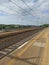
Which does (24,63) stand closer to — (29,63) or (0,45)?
(29,63)

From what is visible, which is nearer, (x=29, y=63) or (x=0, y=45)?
(x=29, y=63)

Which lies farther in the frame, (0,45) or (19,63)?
(0,45)

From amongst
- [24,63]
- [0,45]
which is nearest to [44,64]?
[24,63]

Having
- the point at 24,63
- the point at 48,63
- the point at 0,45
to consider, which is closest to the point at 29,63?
the point at 24,63

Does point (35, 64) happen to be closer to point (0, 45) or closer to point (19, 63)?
point (19, 63)

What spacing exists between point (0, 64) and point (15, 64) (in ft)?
2.63

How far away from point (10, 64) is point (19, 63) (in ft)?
2.25

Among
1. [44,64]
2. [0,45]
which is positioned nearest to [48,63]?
[44,64]

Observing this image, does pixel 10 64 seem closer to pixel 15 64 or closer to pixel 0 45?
pixel 15 64

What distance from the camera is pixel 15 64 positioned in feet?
32.5

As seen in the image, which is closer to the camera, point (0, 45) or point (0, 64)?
point (0, 64)

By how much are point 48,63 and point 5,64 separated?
7.87 ft

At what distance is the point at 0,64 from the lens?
32.3 feet

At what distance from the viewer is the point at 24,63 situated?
33.9 ft
